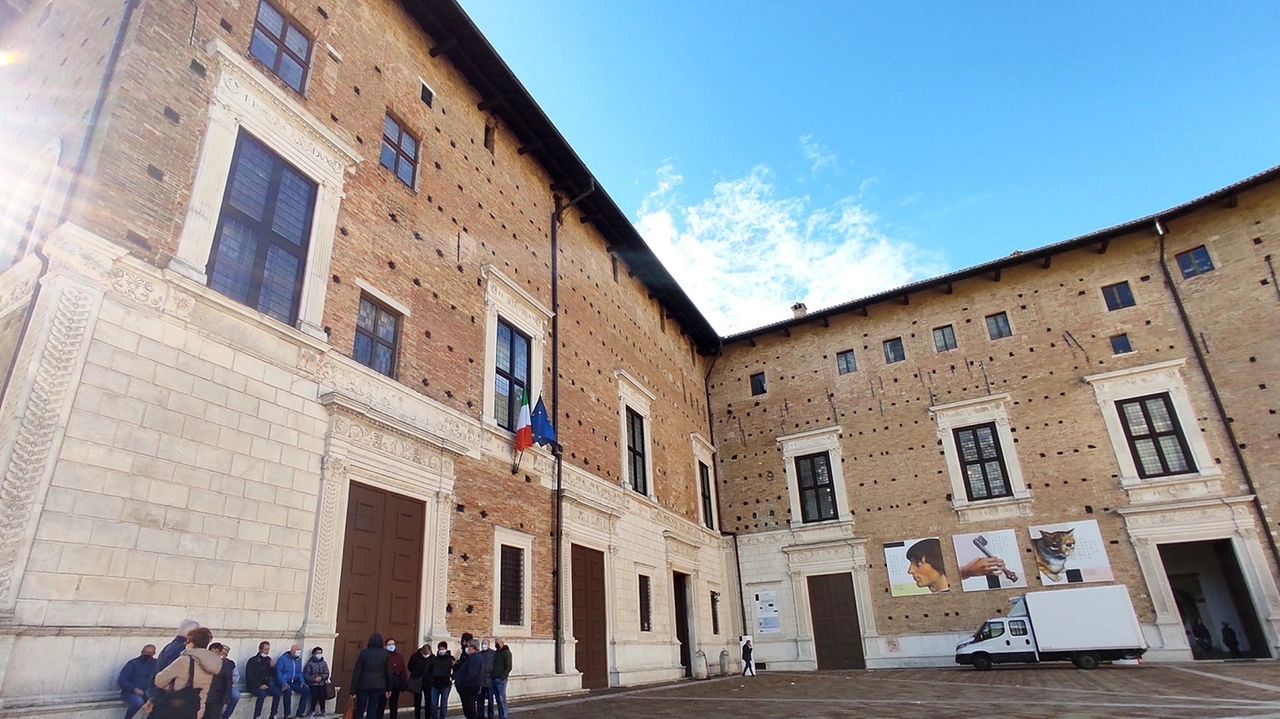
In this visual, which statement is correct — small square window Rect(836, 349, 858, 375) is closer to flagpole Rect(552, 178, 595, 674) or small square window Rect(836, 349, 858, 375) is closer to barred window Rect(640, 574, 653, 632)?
barred window Rect(640, 574, 653, 632)

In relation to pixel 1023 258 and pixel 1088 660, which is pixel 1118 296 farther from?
pixel 1088 660

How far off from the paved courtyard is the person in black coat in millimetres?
2223

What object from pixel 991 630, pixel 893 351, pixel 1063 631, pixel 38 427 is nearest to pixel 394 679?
pixel 38 427

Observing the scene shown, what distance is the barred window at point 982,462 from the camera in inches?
773

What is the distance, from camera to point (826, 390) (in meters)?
22.8

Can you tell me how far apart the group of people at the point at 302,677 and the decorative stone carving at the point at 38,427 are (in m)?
1.31

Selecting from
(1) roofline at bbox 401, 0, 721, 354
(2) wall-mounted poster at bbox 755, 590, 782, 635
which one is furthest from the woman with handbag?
(2) wall-mounted poster at bbox 755, 590, 782, 635

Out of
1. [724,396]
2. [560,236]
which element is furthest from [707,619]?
[560,236]

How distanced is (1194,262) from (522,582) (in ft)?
64.5

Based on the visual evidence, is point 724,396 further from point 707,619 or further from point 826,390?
point 707,619

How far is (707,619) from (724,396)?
8095mm

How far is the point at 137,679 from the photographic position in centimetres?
590

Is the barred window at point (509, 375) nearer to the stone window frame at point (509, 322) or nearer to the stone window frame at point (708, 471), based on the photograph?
the stone window frame at point (509, 322)

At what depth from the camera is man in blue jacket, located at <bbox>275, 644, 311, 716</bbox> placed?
7164mm
